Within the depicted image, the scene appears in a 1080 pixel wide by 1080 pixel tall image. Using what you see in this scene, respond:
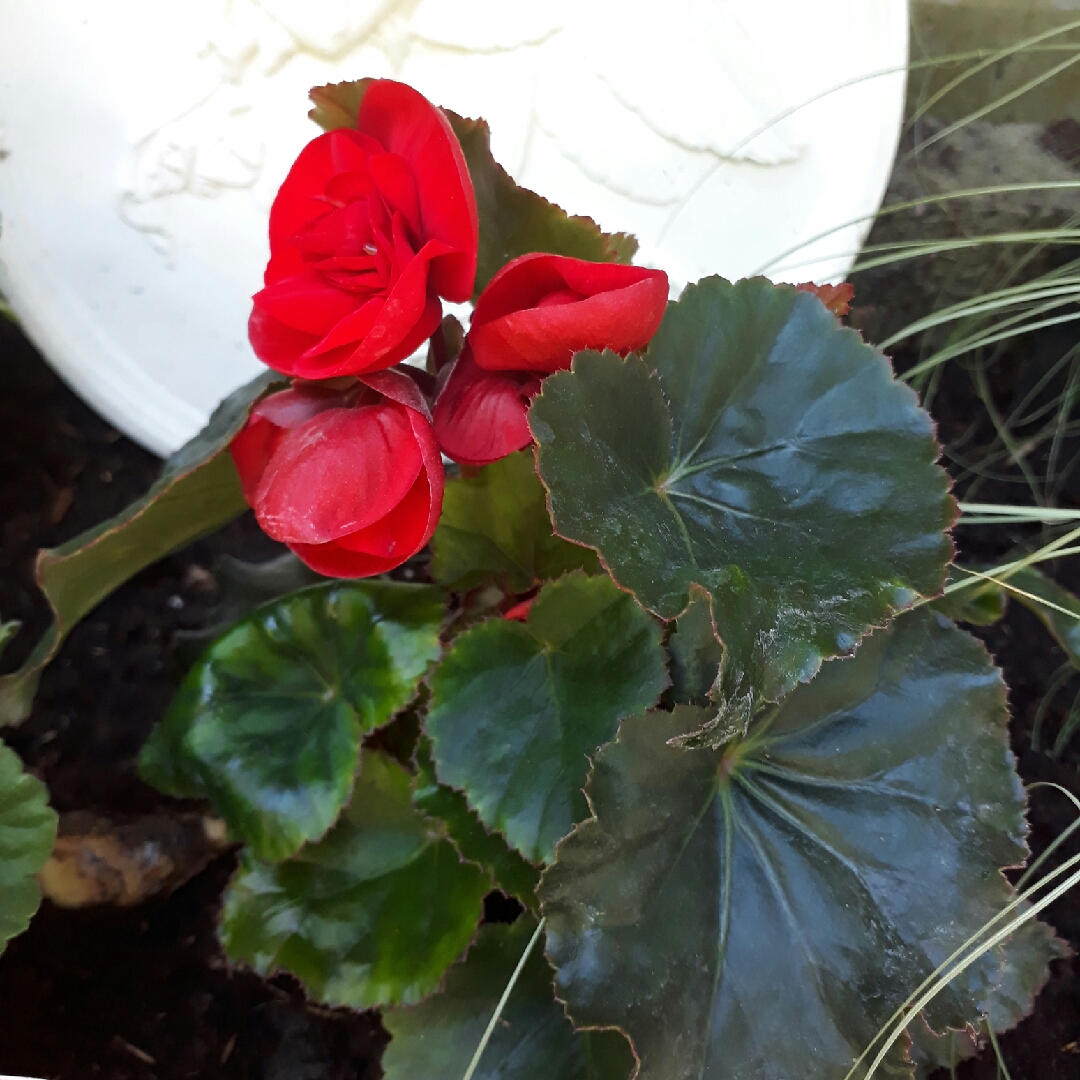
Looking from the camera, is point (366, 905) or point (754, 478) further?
point (366, 905)

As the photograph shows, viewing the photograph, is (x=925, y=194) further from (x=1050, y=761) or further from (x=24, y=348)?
(x=24, y=348)

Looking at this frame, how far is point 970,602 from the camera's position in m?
0.60

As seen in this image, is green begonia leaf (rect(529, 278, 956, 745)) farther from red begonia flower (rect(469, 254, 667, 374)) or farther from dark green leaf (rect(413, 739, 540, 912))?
dark green leaf (rect(413, 739, 540, 912))

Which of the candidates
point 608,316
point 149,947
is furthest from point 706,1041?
point 149,947

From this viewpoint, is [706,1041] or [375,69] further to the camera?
[375,69]

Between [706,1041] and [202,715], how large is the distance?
35 cm

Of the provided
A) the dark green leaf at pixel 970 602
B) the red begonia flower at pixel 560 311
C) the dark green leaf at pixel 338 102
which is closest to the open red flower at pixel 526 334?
the red begonia flower at pixel 560 311

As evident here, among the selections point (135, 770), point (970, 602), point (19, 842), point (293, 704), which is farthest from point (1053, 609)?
point (135, 770)

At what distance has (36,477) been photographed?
2.87 feet

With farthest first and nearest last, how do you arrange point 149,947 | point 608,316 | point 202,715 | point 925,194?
point 925,194
point 149,947
point 202,715
point 608,316

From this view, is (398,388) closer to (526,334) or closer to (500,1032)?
(526,334)

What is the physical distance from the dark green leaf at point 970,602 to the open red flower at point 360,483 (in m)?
0.29

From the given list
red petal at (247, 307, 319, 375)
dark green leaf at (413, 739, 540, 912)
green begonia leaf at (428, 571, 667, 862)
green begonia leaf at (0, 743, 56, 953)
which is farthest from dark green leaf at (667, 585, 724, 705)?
green begonia leaf at (0, 743, 56, 953)

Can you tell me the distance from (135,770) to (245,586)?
24 centimetres
